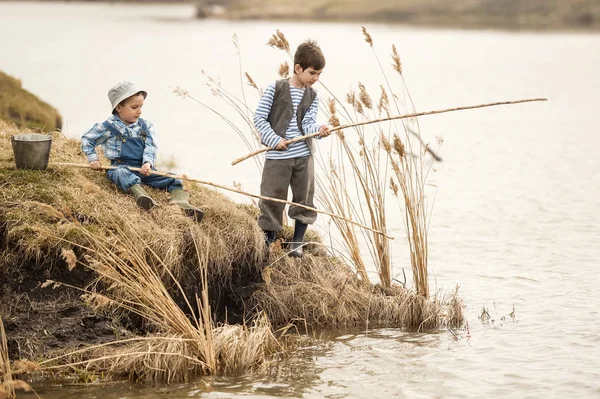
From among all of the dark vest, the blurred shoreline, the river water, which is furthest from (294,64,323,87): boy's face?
the blurred shoreline

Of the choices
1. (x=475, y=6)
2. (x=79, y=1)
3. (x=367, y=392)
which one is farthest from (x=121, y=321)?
(x=79, y=1)

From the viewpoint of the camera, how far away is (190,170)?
49.7 feet

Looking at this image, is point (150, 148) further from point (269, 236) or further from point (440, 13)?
point (440, 13)

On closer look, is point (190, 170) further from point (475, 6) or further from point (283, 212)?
point (475, 6)

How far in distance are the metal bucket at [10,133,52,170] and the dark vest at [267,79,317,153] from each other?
1.77 meters

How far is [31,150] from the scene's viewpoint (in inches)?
257

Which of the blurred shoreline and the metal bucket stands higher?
the blurred shoreline

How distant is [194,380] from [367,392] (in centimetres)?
116

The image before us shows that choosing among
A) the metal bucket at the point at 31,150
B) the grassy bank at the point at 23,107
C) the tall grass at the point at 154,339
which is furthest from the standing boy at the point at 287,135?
the grassy bank at the point at 23,107

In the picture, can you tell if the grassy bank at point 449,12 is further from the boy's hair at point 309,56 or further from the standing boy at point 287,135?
the boy's hair at point 309,56

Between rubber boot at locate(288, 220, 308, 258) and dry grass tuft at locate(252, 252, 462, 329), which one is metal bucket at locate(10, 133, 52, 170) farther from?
rubber boot at locate(288, 220, 308, 258)

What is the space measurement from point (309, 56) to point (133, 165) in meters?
1.70

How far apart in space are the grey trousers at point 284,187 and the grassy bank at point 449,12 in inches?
1829

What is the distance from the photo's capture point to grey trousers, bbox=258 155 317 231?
22.9ft
